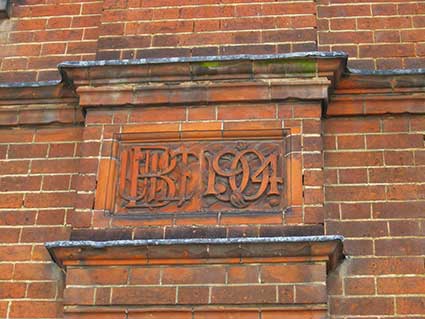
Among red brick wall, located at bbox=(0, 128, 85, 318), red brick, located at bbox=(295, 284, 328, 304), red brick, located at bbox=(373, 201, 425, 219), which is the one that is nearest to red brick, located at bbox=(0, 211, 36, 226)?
red brick wall, located at bbox=(0, 128, 85, 318)

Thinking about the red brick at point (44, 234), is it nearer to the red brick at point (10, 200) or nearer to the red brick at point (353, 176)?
the red brick at point (10, 200)

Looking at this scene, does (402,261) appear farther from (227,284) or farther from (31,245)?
(31,245)

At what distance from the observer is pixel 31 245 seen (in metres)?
5.09

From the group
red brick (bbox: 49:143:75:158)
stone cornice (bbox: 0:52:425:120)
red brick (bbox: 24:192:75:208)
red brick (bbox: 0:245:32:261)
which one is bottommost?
red brick (bbox: 0:245:32:261)

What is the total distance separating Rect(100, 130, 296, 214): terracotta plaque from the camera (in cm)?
486

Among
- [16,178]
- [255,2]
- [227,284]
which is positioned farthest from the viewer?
[255,2]

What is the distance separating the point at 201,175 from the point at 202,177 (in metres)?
0.02

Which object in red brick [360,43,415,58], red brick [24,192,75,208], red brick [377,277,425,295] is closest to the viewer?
red brick [377,277,425,295]

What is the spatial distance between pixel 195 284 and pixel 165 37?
188 cm

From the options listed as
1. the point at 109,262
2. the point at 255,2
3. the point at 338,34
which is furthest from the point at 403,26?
the point at 109,262

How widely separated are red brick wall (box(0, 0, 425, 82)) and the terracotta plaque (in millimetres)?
735

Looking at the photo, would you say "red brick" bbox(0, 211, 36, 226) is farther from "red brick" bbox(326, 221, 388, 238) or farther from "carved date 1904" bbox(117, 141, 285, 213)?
"red brick" bbox(326, 221, 388, 238)

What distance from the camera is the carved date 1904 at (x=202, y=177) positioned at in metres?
4.86

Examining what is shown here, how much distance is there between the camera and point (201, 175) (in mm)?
4973
